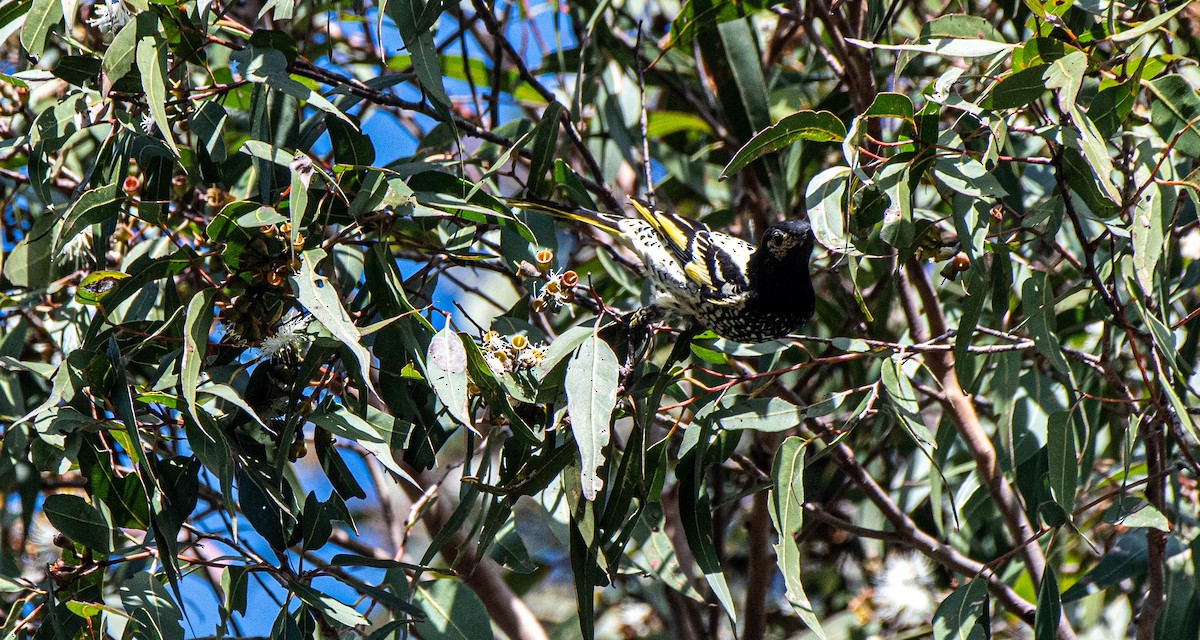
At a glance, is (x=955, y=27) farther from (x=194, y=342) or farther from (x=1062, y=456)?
(x=194, y=342)

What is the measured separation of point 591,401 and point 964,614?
0.75 meters

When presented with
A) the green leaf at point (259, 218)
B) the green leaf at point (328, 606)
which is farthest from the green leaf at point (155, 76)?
the green leaf at point (328, 606)

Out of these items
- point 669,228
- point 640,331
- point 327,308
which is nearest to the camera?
point 327,308

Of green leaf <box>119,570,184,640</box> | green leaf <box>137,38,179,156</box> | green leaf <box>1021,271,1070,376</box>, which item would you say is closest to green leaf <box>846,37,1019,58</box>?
green leaf <box>1021,271,1070,376</box>

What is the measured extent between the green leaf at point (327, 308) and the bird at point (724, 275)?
0.57m

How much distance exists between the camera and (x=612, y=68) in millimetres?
3020

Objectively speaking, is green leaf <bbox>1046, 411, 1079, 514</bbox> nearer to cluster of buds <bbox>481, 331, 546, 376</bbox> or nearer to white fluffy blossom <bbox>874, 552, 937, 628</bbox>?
cluster of buds <bbox>481, 331, 546, 376</bbox>

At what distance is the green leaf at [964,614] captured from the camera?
188 cm

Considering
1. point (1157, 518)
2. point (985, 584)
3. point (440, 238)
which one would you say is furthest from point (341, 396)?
point (1157, 518)

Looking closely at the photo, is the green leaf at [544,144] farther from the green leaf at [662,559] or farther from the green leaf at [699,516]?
the green leaf at [662,559]

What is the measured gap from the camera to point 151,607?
5.54 ft

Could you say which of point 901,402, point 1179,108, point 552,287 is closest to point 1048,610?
point 901,402

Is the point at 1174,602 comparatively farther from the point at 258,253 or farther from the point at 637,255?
the point at 258,253

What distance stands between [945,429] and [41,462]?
1.62 m
